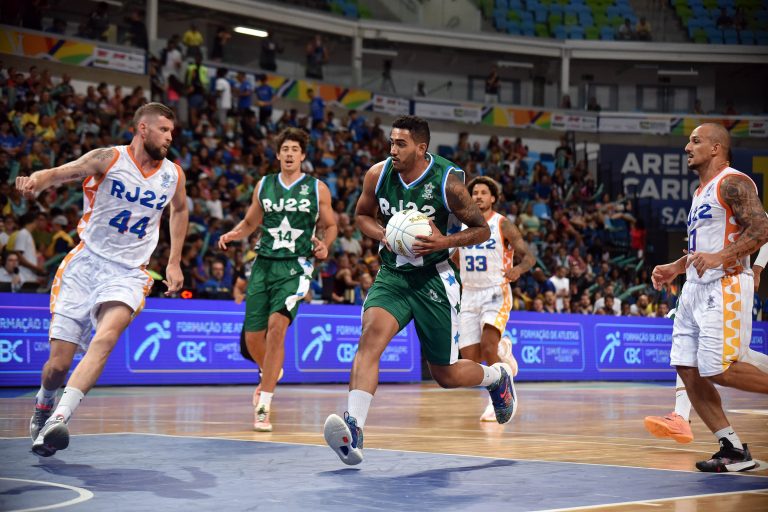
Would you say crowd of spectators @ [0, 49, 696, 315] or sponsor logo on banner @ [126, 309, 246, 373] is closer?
sponsor logo on banner @ [126, 309, 246, 373]

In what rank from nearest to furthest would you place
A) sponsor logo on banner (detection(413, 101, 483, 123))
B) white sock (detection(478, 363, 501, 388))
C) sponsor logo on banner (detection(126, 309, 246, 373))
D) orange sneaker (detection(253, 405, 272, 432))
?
white sock (detection(478, 363, 501, 388)) < orange sneaker (detection(253, 405, 272, 432)) < sponsor logo on banner (detection(126, 309, 246, 373)) < sponsor logo on banner (detection(413, 101, 483, 123))

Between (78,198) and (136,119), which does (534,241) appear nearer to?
(78,198)

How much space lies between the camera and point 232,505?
5086 mm

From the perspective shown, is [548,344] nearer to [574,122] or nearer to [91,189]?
[91,189]

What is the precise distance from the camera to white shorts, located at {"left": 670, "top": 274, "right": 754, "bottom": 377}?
686cm

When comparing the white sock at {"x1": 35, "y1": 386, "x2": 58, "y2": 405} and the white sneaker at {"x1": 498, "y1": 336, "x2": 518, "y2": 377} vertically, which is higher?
the white sock at {"x1": 35, "y1": 386, "x2": 58, "y2": 405}

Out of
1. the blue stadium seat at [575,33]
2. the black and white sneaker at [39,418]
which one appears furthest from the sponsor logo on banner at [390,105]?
the black and white sneaker at [39,418]

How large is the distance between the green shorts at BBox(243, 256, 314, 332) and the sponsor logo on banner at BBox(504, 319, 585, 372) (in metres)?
9.84

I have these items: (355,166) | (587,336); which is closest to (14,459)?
(587,336)

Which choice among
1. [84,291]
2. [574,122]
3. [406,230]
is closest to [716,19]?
[574,122]

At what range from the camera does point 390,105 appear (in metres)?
33.2

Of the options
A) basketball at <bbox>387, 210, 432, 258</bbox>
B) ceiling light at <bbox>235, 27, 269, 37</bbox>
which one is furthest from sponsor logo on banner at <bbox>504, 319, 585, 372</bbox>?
ceiling light at <bbox>235, 27, 269, 37</bbox>

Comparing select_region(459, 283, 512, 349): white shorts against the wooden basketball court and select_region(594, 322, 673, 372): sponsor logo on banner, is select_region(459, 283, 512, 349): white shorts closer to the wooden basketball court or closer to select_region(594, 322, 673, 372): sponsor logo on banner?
the wooden basketball court

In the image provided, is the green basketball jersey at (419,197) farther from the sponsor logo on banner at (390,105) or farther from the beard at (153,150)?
the sponsor logo on banner at (390,105)
